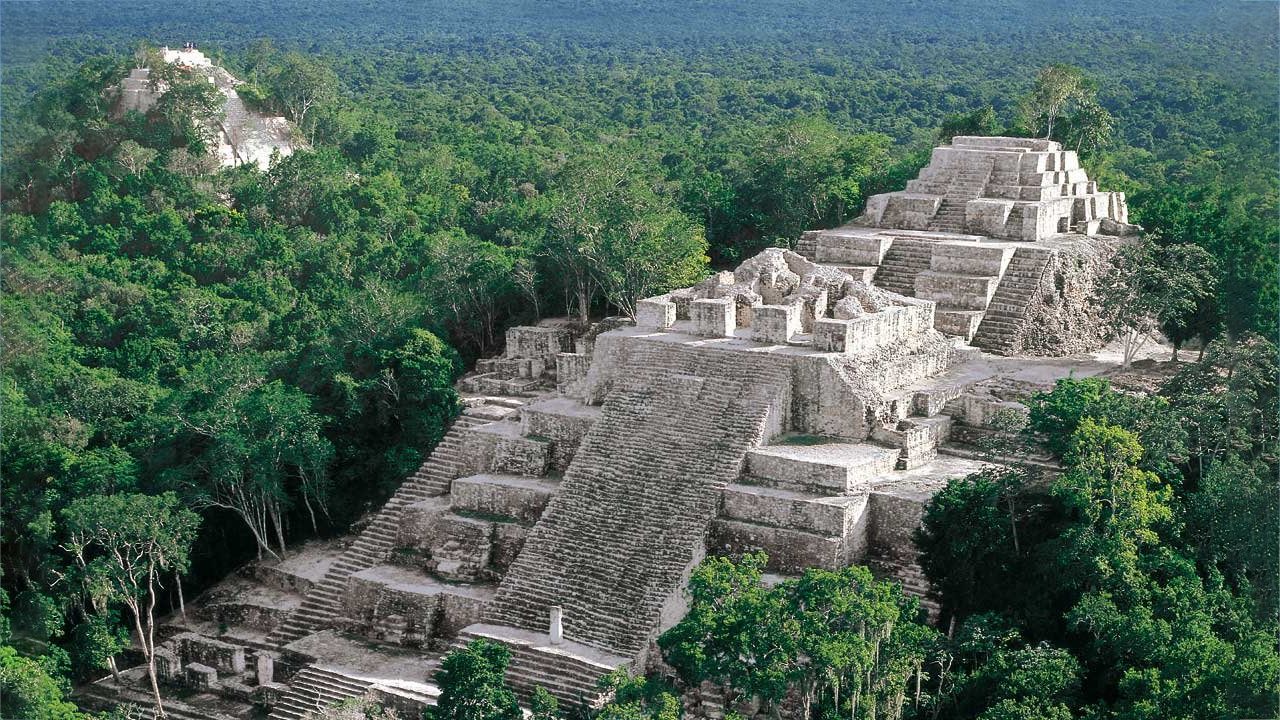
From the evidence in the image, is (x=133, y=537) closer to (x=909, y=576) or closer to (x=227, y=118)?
(x=909, y=576)

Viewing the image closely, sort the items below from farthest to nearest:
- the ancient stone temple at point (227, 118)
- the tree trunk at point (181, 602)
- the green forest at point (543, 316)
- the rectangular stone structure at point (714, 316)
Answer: the ancient stone temple at point (227, 118) → the tree trunk at point (181, 602) → the rectangular stone structure at point (714, 316) → the green forest at point (543, 316)

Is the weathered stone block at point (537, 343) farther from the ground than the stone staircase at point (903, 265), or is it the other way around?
the stone staircase at point (903, 265)

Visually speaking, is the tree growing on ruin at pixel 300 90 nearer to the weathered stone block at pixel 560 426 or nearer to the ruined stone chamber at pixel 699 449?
the ruined stone chamber at pixel 699 449

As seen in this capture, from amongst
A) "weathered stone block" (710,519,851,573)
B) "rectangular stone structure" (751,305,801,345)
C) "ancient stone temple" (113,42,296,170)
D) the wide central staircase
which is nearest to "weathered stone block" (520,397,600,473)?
the wide central staircase

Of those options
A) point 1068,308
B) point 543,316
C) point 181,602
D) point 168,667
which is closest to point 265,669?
point 168,667

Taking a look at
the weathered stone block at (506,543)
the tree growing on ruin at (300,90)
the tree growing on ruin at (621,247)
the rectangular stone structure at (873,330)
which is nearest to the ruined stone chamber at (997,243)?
the tree growing on ruin at (621,247)

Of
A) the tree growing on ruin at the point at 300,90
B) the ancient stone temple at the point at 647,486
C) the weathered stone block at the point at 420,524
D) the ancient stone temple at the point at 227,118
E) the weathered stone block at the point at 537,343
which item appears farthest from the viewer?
the tree growing on ruin at the point at 300,90

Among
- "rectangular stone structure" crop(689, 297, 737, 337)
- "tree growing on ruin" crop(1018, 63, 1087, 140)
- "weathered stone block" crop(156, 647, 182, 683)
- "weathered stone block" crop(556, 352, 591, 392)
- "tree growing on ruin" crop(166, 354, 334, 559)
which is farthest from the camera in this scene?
"tree growing on ruin" crop(1018, 63, 1087, 140)

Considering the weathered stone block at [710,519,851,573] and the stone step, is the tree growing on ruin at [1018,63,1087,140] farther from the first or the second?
the weathered stone block at [710,519,851,573]
